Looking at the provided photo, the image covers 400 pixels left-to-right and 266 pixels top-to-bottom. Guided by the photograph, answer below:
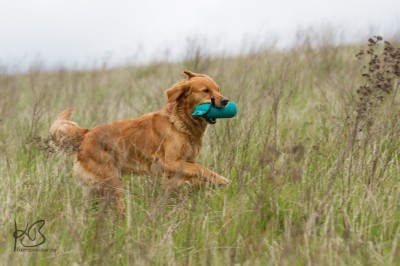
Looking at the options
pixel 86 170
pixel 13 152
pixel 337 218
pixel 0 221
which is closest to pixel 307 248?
pixel 337 218

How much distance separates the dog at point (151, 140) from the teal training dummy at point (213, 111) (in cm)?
3

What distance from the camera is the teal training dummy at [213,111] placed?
4.51m

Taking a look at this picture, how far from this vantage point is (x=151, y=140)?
489 centimetres

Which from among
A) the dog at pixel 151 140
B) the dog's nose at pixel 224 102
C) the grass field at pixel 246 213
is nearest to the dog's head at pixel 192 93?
the dog at pixel 151 140

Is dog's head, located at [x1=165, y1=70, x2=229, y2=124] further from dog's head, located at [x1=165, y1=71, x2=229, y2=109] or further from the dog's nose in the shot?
the dog's nose

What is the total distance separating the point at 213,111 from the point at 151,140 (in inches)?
24.3

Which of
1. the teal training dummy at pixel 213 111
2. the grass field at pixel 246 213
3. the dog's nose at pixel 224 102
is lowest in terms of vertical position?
the grass field at pixel 246 213

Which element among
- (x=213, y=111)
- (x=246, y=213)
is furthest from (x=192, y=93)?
(x=246, y=213)

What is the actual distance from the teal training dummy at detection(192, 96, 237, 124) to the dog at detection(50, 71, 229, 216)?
0.11 feet

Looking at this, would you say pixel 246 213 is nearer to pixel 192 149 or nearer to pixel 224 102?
pixel 224 102

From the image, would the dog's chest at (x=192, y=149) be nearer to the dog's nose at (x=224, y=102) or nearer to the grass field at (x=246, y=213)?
the grass field at (x=246, y=213)

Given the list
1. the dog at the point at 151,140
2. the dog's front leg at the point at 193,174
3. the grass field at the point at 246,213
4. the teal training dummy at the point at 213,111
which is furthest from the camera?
the dog at the point at 151,140

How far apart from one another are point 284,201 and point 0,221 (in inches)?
66.6

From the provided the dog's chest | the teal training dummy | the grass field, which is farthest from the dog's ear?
the grass field
